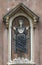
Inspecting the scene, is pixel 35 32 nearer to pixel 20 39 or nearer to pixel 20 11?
pixel 20 39

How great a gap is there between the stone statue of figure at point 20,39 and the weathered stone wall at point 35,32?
10.9 inches

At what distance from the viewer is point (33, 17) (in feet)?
31.2

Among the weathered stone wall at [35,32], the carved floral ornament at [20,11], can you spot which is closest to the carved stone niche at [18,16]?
the carved floral ornament at [20,11]

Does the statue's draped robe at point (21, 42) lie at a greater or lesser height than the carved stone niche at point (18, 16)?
lesser

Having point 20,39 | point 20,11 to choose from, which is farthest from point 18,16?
point 20,39

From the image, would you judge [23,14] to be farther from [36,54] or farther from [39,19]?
[36,54]

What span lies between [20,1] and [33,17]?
23.5 inches

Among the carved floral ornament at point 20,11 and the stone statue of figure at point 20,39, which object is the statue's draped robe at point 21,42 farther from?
the carved floral ornament at point 20,11

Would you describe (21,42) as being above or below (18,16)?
below

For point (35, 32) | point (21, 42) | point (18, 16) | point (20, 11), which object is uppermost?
point (20, 11)

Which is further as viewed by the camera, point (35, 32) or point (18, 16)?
point (18, 16)

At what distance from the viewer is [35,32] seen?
9.52 meters

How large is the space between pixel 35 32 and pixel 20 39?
1.48 ft

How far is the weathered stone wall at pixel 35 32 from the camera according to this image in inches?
372
